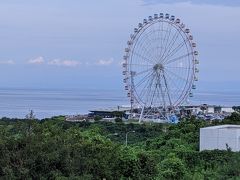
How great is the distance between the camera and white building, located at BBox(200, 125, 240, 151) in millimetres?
28047

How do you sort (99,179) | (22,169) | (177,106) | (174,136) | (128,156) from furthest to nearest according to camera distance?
1. (177,106)
2. (174,136)
3. (128,156)
4. (99,179)
5. (22,169)

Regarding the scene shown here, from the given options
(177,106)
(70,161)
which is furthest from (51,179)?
(177,106)

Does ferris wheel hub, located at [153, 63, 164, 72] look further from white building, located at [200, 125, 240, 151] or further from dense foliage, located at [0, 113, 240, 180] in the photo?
dense foliage, located at [0, 113, 240, 180]

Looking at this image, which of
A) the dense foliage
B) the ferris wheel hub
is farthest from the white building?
the ferris wheel hub

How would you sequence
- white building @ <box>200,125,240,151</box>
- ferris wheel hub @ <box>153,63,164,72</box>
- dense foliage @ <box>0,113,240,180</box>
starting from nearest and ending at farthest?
dense foliage @ <box>0,113,240,180</box> → white building @ <box>200,125,240,151</box> → ferris wheel hub @ <box>153,63,164,72</box>

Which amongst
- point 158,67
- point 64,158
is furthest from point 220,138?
point 158,67

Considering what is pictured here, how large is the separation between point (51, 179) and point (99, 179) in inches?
78.4

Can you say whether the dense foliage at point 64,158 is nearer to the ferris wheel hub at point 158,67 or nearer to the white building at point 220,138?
the white building at point 220,138

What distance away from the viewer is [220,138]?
28.7 metres

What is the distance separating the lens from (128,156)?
60.4ft

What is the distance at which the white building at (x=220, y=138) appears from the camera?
28047mm

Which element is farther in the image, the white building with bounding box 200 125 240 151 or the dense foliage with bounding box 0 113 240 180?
the white building with bounding box 200 125 240 151

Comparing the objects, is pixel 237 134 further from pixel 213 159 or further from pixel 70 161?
pixel 70 161

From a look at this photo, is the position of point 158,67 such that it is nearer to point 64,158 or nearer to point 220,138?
point 220,138
